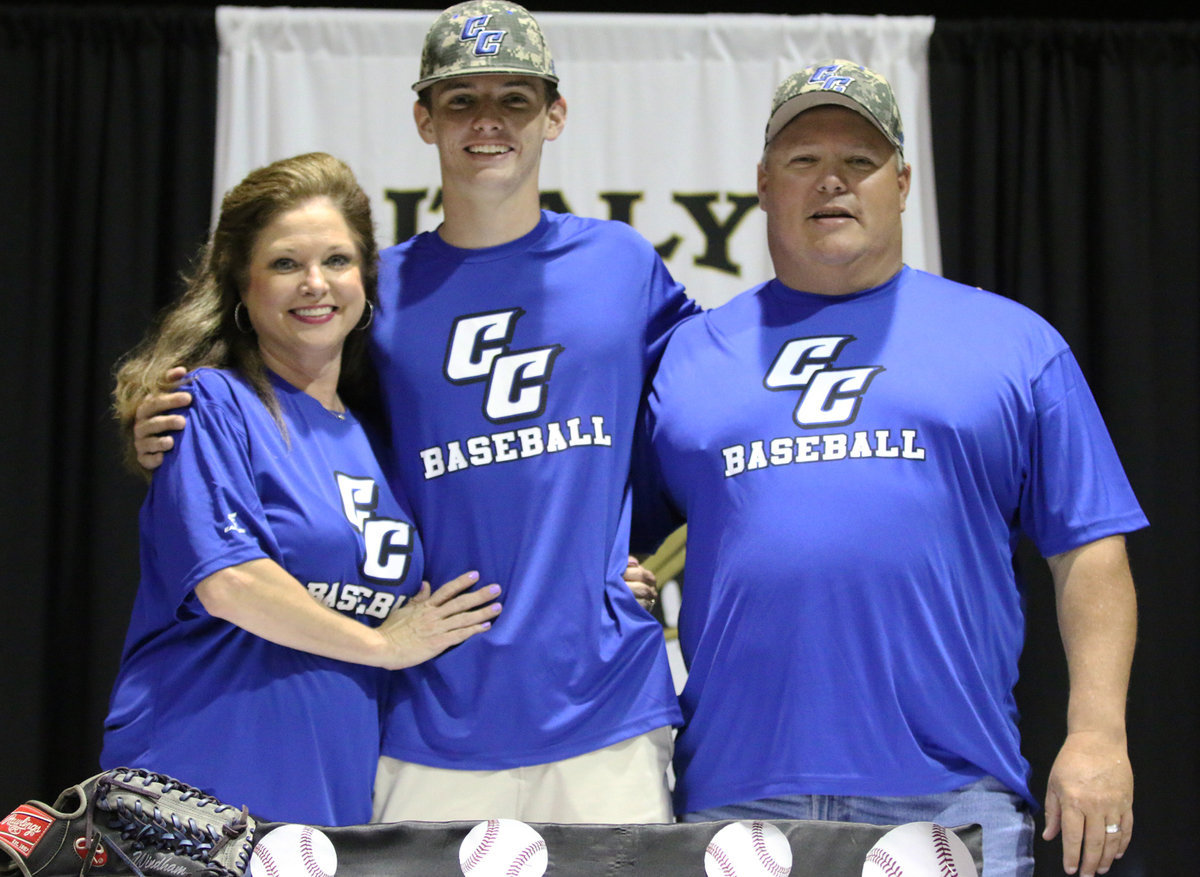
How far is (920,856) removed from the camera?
1458 mm

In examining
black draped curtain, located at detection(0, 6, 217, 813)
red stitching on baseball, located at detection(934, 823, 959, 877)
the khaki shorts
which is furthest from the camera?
black draped curtain, located at detection(0, 6, 217, 813)

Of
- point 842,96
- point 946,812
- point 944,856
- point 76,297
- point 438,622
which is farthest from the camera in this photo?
point 76,297

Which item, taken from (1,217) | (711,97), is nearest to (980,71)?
(711,97)

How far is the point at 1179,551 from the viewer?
331cm

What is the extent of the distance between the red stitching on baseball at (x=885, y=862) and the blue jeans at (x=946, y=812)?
1.01 feet

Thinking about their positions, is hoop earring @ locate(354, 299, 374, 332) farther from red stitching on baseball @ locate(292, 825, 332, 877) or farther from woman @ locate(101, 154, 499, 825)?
red stitching on baseball @ locate(292, 825, 332, 877)

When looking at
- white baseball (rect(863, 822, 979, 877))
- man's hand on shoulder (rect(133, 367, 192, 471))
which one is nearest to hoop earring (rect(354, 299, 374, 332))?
man's hand on shoulder (rect(133, 367, 192, 471))

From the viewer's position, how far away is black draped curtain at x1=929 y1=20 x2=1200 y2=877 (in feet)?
10.8

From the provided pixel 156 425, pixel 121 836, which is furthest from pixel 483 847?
pixel 156 425

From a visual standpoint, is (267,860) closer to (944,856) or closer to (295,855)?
(295,855)

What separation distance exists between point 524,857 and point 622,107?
7.91 ft

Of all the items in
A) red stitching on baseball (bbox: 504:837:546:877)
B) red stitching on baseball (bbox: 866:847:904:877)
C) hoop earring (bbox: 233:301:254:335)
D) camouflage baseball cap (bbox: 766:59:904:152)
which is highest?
camouflage baseball cap (bbox: 766:59:904:152)

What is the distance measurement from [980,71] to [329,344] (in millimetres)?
2225

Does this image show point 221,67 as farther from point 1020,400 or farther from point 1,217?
point 1020,400
